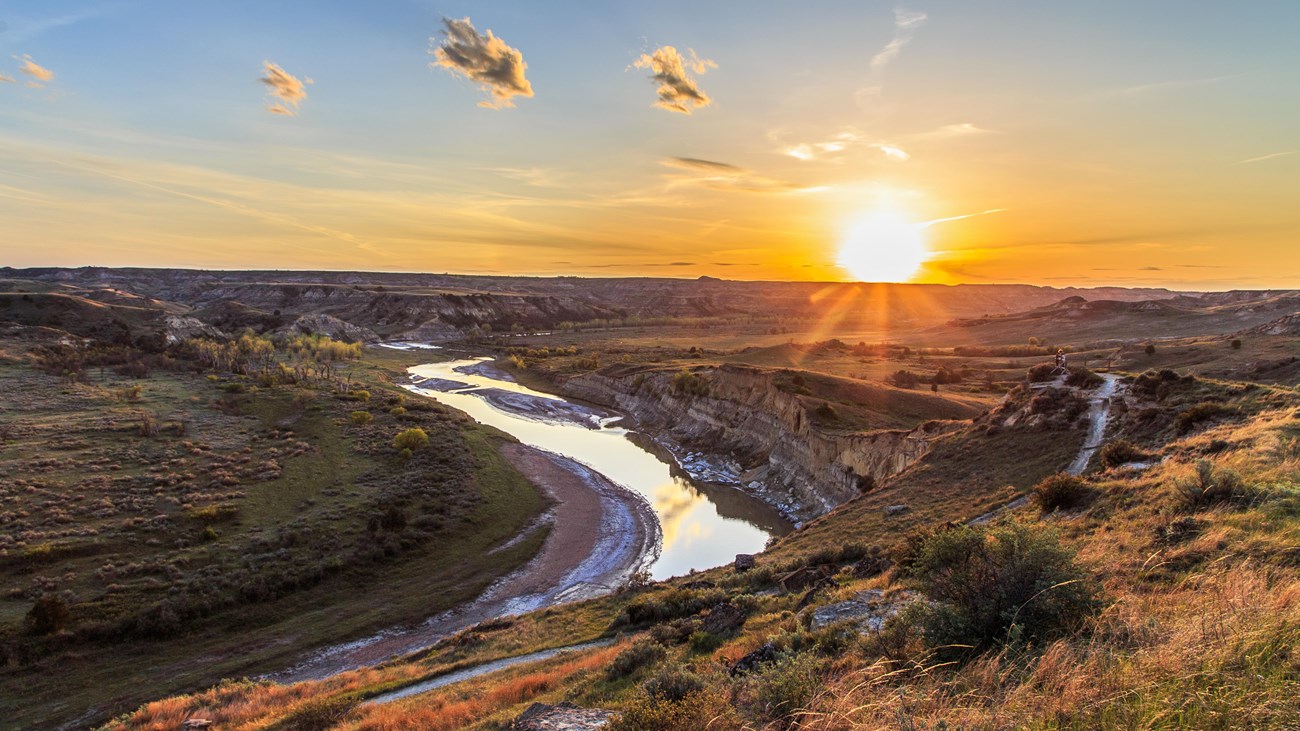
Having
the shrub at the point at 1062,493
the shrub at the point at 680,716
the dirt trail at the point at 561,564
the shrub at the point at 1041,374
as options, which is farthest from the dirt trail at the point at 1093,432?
the dirt trail at the point at 561,564

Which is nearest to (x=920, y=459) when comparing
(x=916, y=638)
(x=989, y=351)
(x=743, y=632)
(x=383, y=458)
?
(x=743, y=632)

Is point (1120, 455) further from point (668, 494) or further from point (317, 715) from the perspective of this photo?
point (668, 494)

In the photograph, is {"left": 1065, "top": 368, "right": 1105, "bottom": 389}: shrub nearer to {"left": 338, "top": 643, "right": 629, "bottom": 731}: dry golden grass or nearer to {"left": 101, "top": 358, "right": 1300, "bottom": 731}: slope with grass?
{"left": 101, "top": 358, "right": 1300, "bottom": 731}: slope with grass

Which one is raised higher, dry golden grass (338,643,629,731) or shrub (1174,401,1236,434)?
shrub (1174,401,1236,434)

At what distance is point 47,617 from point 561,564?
64.7 feet

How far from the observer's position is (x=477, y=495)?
36.7 meters

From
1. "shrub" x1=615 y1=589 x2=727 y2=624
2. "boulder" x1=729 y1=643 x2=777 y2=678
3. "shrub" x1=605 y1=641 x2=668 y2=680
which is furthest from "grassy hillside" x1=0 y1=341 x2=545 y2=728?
"boulder" x1=729 y1=643 x2=777 y2=678

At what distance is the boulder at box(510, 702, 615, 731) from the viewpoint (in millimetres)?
7891

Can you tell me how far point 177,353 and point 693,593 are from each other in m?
89.0

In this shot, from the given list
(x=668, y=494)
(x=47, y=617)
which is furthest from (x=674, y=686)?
(x=668, y=494)

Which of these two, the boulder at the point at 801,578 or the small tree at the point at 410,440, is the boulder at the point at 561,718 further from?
the small tree at the point at 410,440

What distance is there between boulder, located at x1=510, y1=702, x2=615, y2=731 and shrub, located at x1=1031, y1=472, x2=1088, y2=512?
13825 mm

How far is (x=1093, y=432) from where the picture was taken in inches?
915

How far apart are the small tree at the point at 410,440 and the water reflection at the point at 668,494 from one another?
11006 mm
